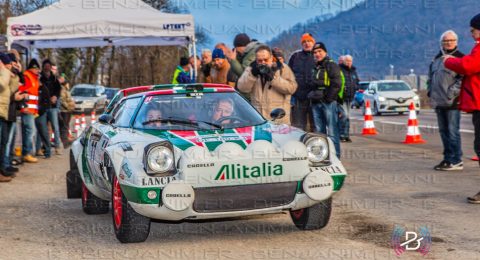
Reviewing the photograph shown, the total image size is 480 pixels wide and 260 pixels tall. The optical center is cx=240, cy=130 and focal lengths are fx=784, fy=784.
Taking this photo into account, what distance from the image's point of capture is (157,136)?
268 inches

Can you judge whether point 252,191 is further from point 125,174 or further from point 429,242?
point 429,242

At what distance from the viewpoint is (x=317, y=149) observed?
21.7ft

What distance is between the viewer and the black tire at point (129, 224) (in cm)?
637

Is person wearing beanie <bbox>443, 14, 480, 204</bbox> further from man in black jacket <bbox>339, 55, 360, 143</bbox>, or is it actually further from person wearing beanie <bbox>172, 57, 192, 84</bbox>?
man in black jacket <bbox>339, 55, 360, 143</bbox>

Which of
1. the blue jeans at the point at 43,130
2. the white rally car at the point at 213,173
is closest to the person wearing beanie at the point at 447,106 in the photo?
the white rally car at the point at 213,173

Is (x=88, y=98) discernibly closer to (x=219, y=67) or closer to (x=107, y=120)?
(x=219, y=67)

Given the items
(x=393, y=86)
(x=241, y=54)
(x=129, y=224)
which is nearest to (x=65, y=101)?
(x=241, y=54)

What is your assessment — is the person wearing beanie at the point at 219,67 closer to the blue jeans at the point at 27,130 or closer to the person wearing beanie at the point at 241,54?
the person wearing beanie at the point at 241,54

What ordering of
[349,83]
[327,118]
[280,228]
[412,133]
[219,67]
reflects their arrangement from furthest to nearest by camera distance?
[349,83]
[412,133]
[219,67]
[327,118]
[280,228]

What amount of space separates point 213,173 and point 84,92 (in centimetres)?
3580

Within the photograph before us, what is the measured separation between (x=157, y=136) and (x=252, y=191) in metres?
1.09

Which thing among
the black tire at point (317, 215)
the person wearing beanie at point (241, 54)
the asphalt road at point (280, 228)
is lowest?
the asphalt road at point (280, 228)

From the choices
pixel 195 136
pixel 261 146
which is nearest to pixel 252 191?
pixel 261 146

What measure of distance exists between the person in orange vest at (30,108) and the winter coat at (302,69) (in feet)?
15.5
